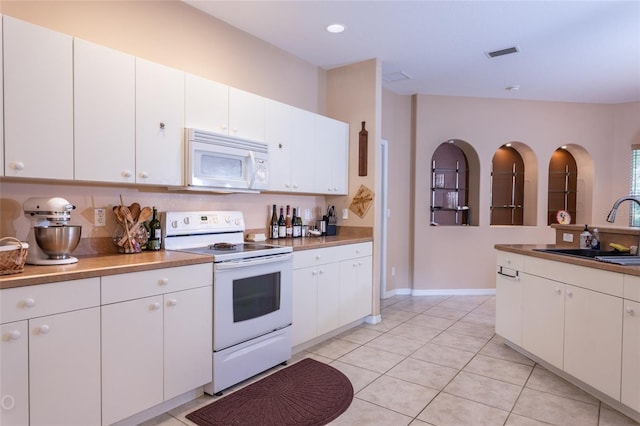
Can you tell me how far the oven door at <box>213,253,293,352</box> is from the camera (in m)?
2.45

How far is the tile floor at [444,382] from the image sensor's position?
2266 mm

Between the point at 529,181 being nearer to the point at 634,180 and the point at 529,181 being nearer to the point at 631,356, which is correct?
the point at 634,180

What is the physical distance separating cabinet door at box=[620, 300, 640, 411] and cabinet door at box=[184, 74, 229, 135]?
290 centimetres

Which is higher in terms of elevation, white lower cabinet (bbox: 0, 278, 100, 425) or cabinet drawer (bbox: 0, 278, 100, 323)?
cabinet drawer (bbox: 0, 278, 100, 323)

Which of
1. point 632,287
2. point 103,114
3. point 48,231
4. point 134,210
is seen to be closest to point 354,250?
point 134,210

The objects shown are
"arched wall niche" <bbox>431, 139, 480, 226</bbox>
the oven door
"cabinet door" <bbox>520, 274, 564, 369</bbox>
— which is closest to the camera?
the oven door

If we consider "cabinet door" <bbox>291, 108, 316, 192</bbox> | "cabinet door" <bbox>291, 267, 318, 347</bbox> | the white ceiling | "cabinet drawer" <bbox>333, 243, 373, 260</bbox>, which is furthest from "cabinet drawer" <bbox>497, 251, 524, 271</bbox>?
the white ceiling

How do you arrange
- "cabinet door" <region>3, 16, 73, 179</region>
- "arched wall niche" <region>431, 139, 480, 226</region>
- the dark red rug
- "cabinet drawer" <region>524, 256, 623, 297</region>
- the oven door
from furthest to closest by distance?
"arched wall niche" <region>431, 139, 480, 226</region>
the oven door
"cabinet drawer" <region>524, 256, 623, 297</region>
the dark red rug
"cabinet door" <region>3, 16, 73, 179</region>

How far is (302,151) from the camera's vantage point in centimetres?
365

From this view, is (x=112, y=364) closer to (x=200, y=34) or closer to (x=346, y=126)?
(x=200, y=34)

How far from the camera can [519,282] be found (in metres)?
3.17

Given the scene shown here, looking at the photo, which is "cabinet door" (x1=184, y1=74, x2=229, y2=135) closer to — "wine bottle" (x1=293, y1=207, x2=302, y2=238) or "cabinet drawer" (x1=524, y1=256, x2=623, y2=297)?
"wine bottle" (x1=293, y1=207, x2=302, y2=238)

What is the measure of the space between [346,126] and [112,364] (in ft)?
10.3

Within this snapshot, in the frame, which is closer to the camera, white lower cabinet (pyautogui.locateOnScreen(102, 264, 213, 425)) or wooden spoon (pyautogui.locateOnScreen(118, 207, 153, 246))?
white lower cabinet (pyautogui.locateOnScreen(102, 264, 213, 425))
